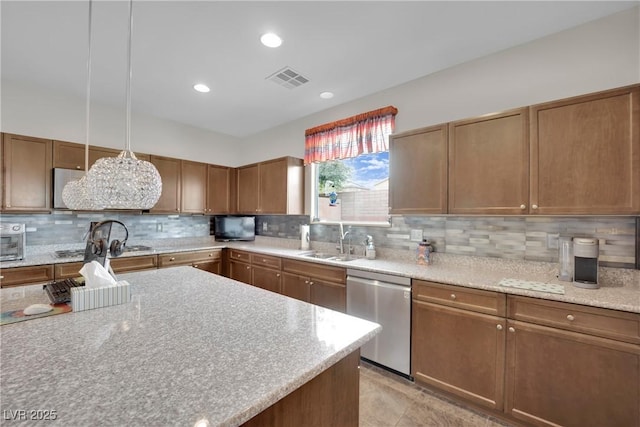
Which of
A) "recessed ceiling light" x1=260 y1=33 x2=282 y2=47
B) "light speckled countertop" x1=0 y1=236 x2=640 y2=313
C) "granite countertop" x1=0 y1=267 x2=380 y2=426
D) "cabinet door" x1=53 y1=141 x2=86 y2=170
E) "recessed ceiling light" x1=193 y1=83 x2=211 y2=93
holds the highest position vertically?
"recessed ceiling light" x1=193 y1=83 x2=211 y2=93

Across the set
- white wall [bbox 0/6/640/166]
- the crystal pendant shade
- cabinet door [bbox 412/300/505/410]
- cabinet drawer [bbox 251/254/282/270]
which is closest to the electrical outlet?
cabinet door [bbox 412/300/505/410]

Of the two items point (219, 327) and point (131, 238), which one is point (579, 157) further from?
point (131, 238)

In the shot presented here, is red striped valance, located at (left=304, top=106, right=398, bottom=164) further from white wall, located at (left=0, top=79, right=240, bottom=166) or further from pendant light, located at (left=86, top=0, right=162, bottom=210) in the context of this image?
pendant light, located at (left=86, top=0, right=162, bottom=210)

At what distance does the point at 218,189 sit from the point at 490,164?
12.2 feet

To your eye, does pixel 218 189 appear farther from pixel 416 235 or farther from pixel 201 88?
pixel 416 235

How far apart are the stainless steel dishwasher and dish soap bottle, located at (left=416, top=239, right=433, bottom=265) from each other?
1.48 ft

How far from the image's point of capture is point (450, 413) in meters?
1.87

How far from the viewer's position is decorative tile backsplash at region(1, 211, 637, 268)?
1.84 metres

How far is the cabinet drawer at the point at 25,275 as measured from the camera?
241 cm

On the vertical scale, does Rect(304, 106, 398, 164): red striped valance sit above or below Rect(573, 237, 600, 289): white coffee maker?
above

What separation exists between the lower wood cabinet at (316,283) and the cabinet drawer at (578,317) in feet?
4.52

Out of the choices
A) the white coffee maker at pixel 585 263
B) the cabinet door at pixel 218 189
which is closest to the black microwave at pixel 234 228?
the cabinet door at pixel 218 189

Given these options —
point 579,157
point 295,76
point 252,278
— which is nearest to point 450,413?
point 579,157

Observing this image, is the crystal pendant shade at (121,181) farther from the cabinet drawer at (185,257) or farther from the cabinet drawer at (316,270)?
the cabinet drawer at (185,257)
